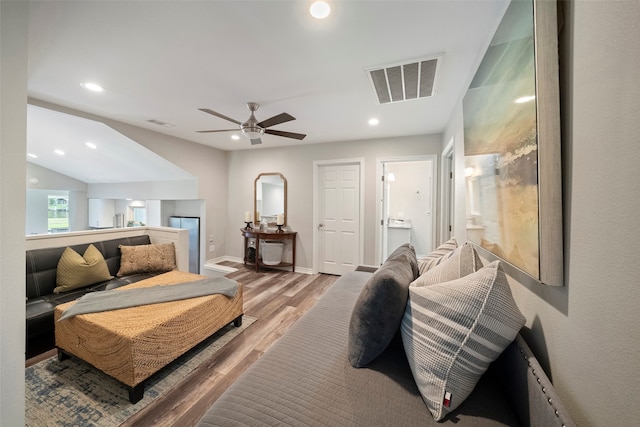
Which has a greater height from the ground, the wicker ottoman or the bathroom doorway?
the bathroom doorway

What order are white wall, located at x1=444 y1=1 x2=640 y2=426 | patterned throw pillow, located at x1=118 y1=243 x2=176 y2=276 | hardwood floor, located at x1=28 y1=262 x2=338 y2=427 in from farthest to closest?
patterned throw pillow, located at x1=118 y1=243 x2=176 y2=276 → hardwood floor, located at x1=28 y1=262 x2=338 y2=427 → white wall, located at x1=444 y1=1 x2=640 y2=426

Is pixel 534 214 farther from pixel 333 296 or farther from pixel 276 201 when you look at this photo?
pixel 276 201

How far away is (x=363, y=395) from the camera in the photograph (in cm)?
87

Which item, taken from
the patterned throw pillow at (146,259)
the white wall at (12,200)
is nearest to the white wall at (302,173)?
the patterned throw pillow at (146,259)

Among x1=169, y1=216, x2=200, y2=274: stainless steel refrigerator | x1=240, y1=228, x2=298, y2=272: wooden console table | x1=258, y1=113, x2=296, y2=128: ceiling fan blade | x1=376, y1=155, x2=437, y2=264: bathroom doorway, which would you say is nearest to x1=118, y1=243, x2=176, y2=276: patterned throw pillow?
x1=240, y1=228, x2=298, y2=272: wooden console table

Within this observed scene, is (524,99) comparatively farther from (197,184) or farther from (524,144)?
(197,184)

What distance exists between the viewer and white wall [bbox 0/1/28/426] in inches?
35.0

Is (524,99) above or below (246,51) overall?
below

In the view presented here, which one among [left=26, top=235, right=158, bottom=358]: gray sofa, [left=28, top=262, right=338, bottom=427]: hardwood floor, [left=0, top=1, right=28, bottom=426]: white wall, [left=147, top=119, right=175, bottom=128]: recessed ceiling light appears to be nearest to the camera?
[left=0, top=1, right=28, bottom=426]: white wall

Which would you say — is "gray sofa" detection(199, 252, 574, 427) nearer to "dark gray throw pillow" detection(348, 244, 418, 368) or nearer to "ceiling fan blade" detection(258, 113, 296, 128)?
"dark gray throw pillow" detection(348, 244, 418, 368)

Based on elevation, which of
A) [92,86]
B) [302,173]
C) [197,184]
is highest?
[92,86]

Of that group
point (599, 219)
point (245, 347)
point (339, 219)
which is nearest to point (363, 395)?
point (599, 219)

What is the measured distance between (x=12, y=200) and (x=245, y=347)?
5.90 feet

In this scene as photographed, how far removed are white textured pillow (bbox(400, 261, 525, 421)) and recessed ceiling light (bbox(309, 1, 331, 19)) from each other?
155 centimetres
